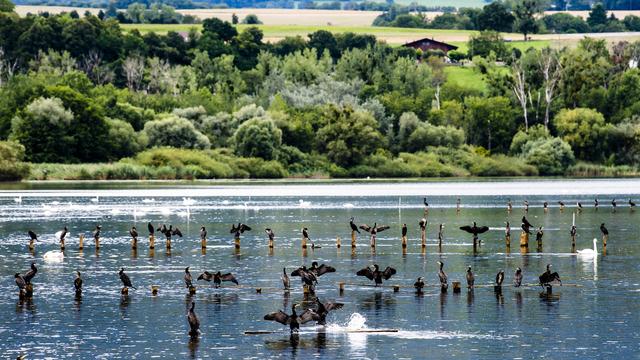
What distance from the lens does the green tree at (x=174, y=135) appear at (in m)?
142

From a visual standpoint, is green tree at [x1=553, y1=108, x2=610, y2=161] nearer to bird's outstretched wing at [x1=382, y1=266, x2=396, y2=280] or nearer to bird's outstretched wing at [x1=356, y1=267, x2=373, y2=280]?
bird's outstretched wing at [x1=356, y1=267, x2=373, y2=280]

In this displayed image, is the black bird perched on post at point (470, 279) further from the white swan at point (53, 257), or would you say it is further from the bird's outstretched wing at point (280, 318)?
the white swan at point (53, 257)

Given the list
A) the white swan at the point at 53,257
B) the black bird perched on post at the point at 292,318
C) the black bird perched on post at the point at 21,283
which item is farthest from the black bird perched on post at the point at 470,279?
the white swan at the point at 53,257

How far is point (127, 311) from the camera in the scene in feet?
146

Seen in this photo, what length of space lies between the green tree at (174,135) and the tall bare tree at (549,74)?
4127 cm

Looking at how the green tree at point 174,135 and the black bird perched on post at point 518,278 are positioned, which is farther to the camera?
the green tree at point 174,135

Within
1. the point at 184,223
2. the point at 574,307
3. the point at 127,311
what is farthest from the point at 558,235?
the point at 127,311

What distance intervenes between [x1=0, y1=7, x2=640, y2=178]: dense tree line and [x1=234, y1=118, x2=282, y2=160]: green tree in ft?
0.50

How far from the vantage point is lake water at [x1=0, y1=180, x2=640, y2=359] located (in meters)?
38.1

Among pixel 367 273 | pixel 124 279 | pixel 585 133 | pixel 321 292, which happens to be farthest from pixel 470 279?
pixel 585 133

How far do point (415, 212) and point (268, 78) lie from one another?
88.1 meters

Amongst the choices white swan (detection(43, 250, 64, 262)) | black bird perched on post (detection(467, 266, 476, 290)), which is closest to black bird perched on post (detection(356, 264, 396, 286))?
black bird perched on post (detection(467, 266, 476, 290))

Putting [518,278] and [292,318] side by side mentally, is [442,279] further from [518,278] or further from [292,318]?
[292,318]

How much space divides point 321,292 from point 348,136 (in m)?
97.3
